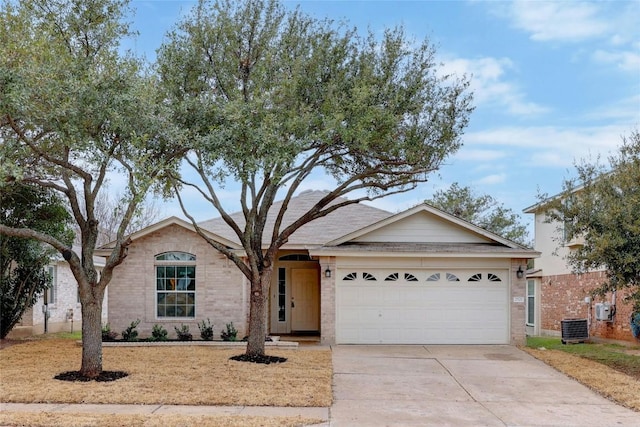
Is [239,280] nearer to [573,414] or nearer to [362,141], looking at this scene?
[362,141]

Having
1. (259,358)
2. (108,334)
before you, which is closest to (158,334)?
(108,334)

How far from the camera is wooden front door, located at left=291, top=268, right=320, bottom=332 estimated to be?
1972 cm

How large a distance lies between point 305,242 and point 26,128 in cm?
886

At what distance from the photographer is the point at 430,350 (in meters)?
15.6

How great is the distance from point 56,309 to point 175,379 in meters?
14.5

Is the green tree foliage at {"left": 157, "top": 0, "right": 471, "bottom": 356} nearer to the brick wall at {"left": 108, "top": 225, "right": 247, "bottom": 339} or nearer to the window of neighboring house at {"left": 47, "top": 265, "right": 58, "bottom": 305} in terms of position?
the brick wall at {"left": 108, "top": 225, "right": 247, "bottom": 339}

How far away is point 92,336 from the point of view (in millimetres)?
11297

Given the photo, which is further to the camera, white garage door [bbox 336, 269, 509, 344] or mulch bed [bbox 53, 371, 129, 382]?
white garage door [bbox 336, 269, 509, 344]

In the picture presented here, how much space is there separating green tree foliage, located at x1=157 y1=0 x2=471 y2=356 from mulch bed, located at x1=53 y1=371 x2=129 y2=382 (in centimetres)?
303

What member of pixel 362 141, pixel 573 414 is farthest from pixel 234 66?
pixel 573 414

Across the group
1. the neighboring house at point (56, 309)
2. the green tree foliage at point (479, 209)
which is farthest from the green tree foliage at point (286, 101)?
the green tree foliage at point (479, 209)

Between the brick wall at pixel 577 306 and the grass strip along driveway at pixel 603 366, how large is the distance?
148cm

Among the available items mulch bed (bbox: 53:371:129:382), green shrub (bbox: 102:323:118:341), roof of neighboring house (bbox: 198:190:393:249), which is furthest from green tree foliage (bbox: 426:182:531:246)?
mulch bed (bbox: 53:371:129:382)

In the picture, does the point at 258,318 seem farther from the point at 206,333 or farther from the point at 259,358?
the point at 206,333
